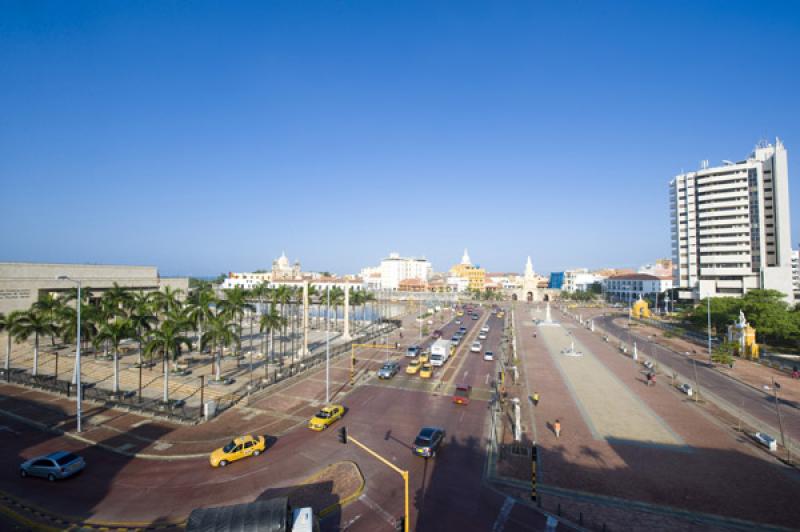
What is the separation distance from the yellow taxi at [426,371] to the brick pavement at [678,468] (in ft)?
44.6

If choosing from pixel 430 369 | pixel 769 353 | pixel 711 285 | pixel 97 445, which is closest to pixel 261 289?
pixel 430 369

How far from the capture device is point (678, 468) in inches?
988

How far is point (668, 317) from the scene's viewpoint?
4560 inches

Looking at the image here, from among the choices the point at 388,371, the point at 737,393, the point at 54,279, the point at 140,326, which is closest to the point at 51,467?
the point at 140,326

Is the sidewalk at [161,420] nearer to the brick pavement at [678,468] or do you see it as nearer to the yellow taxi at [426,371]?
the yellow taxi at [426,371]

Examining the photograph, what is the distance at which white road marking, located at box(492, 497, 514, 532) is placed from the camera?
61.3 ft

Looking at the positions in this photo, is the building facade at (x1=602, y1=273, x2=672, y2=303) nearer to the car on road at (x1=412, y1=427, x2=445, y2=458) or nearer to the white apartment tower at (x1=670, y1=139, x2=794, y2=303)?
the white apartment tower at (x1=670, y1=139, x2=794, y2=303)

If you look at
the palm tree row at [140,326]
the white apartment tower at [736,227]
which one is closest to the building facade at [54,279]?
the palm tree row at [140,326]

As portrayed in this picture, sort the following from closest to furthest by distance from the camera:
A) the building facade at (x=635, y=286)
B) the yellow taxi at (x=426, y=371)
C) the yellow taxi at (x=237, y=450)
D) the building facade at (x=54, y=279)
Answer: the yellow taxi at (x=237, y=450), the yellow taxi at (x=426, y=371), the building facade at (x=54, y=279), the building facade at (x=635, y=286)

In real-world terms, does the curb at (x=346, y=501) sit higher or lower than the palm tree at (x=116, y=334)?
lower

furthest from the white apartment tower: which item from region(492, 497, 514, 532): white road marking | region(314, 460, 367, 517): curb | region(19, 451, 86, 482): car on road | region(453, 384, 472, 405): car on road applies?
region(19, 451, 86, 482): car on road

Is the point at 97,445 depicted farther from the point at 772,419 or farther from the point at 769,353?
the point at 769,353

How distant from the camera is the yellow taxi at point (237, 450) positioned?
2459cm

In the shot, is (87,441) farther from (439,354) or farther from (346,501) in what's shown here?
(439,354)
